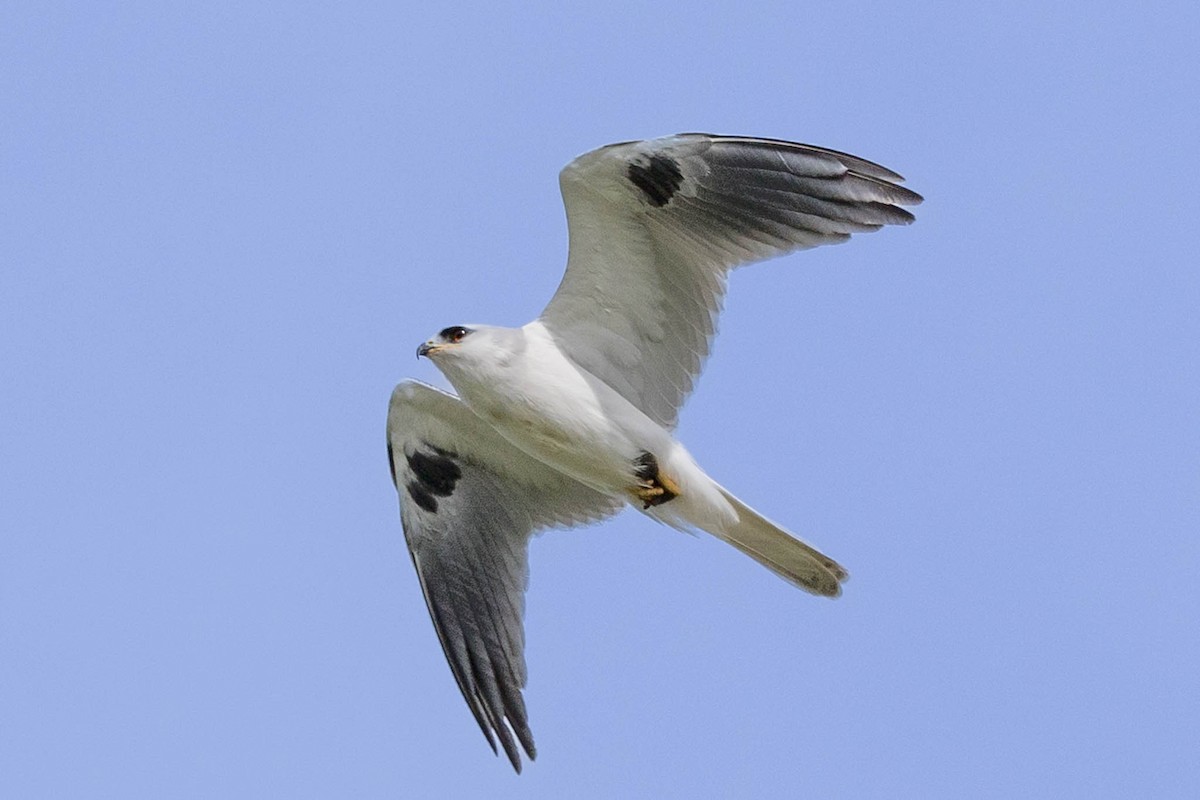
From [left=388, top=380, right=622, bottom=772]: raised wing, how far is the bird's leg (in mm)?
994

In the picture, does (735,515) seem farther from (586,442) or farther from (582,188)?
(582,188)

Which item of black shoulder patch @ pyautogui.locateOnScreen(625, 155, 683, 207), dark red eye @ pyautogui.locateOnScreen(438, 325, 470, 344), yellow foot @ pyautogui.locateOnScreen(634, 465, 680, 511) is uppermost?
black shoulder patch @ pyautogui.locateOnScreen(625, 155, 683, 207)

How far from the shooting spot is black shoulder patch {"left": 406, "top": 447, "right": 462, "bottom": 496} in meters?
11.6

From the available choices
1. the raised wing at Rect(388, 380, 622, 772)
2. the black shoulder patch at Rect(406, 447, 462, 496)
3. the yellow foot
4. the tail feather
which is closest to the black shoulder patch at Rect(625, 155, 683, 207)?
the yellow foot

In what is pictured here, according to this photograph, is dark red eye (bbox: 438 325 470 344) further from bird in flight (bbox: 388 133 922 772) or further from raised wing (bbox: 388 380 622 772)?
raised wing (bbox: 388 380 622 772)

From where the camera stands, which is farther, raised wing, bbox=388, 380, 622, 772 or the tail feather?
raised wing, bbox=388, 380, 622, 772

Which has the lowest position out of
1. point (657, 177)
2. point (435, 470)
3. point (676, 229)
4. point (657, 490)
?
point (657, 490)

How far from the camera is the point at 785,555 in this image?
34.8ft

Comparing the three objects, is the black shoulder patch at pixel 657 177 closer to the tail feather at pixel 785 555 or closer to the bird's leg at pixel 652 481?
the bird's leg at pixel 652 481

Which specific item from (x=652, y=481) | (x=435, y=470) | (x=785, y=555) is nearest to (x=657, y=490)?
(x=652, y=481)

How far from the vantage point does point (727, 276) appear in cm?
1054

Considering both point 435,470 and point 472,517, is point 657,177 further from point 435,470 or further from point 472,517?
point 472,517

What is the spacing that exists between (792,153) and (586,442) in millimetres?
1971

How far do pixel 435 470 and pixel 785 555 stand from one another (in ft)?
7.87
